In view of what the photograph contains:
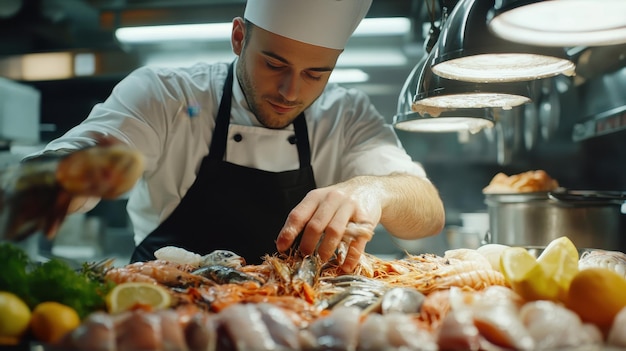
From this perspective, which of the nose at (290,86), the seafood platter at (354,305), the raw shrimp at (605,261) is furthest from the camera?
the nose at (290,86)

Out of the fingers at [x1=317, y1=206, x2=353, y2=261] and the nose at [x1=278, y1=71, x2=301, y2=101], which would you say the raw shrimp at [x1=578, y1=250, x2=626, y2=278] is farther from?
the nose at [x1=278, y1=71, x2=301, y2=101]

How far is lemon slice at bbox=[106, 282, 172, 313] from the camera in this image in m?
1.13

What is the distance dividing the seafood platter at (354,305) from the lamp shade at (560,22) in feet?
1.81

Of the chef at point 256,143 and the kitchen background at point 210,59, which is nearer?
the chef at point 256,143

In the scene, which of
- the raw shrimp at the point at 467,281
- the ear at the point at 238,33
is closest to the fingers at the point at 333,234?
the raw shrimp at the point at 467,281

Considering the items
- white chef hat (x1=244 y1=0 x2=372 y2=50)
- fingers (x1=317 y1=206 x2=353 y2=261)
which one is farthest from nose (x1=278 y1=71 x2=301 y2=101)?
fingers (x1=317 y1=206 x2=353 y2=261)

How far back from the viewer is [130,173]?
1074 millimetres

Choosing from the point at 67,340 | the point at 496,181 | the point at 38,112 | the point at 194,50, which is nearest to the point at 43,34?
the point at 38,112

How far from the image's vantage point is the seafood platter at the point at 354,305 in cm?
92

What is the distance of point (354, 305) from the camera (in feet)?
4.23

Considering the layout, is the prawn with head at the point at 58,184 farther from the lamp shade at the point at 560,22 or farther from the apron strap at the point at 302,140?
the apron strap at the point at 302,140

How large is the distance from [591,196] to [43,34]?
13.3 ft

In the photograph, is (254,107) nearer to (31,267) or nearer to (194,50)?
(31,267)

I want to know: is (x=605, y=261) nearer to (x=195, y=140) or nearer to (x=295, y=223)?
(x=295, y=223)
